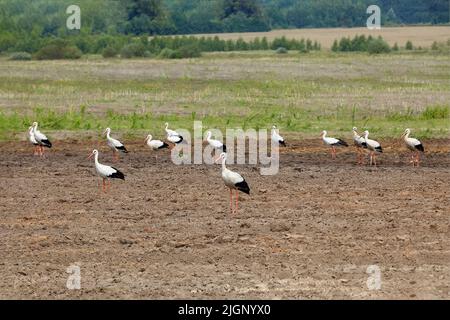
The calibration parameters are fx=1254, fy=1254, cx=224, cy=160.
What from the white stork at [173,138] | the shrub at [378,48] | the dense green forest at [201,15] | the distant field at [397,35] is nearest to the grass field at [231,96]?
the white stork at [173,138]

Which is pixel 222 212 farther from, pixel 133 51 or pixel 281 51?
pixel 281 51

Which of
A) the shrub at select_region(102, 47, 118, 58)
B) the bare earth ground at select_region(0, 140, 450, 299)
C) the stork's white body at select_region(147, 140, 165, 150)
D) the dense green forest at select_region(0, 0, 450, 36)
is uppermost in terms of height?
the bare earth ground at select_region(0, 140, 450, 299)

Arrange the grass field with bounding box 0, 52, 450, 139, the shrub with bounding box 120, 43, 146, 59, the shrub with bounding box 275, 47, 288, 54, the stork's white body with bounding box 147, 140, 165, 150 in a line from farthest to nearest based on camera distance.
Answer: the shrub with bounding box 275, 47, 288, 54 < the shrub with bounding box 120, 43, 146, 59 < the grass field with bounding box 0, 52, 450, 139 < the stork's white body with bounding box 147, 140, 165, 150

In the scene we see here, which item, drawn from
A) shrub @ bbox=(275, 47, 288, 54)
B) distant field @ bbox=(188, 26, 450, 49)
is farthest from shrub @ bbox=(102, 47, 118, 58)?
distant field @ bbox=(188, 26, 450, 49)

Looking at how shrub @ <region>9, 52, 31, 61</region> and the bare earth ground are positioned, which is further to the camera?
shrub @ <region>9, 52, 31, 61</region>

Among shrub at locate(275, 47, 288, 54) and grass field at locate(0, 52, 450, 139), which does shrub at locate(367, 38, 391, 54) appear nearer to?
shrub at locate(275, 47, 288, 54)

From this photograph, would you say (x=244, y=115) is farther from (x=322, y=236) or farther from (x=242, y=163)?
(x=322, y=236)

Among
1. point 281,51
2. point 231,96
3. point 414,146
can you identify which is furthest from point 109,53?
point 414,146

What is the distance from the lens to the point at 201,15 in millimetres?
128875

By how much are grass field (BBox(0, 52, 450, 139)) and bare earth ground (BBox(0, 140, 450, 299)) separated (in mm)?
6738

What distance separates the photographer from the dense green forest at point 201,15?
112938 millimetres

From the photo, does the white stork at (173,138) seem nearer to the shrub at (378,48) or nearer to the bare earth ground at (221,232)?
the bare earth ground at (221,232)

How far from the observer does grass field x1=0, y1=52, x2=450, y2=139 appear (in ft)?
98.3

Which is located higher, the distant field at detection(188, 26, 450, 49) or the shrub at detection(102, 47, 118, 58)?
the shrub at detection(102, 47, 118, 58)
